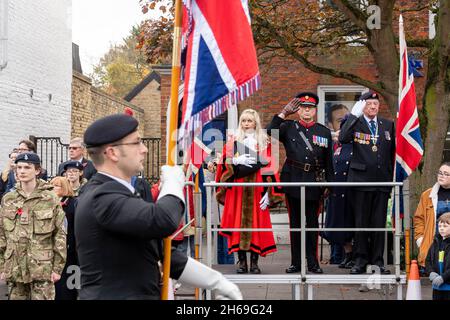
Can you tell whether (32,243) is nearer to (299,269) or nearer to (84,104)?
(299,269)

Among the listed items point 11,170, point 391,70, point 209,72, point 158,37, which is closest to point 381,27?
point 391,70

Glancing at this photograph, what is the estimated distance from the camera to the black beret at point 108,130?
385 centimetres

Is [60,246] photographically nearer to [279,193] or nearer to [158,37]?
[279,193]

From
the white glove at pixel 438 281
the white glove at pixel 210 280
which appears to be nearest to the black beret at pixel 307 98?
the white glove at pixel 438 281

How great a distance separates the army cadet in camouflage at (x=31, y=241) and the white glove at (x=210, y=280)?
3864 millimetres

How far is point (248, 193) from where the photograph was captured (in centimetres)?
865

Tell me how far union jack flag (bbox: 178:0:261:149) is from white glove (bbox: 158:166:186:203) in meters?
0.94

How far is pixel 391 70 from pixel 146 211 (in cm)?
867

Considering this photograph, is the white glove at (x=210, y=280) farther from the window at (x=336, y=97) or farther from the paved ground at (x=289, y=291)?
the window at (x=336, y=97)

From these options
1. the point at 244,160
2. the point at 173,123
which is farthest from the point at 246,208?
the point at 173,123

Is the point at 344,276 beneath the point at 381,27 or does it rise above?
beneath

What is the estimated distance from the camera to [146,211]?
11.9ft

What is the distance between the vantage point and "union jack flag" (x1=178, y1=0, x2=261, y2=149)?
194 inches

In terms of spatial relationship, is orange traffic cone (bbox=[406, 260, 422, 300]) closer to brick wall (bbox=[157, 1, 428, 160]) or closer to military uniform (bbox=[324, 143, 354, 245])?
military uniform (bbox=[324, 143, 354, 245])
